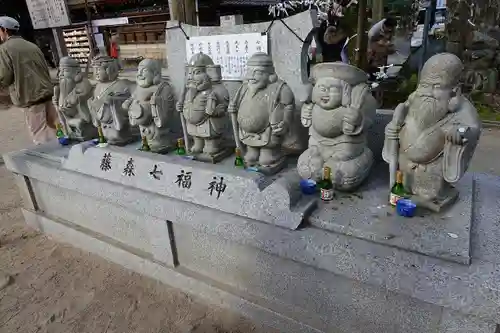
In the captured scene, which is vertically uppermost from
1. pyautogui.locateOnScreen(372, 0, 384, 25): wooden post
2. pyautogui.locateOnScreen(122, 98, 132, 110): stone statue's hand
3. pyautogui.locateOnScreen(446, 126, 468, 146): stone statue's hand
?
pyautogui.locateOnScreen(372, 0, 384, 25): wooden post

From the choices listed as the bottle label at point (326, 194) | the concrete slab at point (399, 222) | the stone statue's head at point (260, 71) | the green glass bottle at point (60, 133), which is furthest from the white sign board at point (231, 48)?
the green glass bottle at point (60, 133)

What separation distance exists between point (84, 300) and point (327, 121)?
93.1 inches

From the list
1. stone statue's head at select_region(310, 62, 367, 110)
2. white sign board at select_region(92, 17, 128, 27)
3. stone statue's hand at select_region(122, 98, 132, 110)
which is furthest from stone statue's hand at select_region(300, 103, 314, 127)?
white sign board at select_region(92, 17, 128, 27)

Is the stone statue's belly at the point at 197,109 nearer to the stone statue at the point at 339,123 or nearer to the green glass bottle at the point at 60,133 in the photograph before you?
the stone statue at the point at 339,123

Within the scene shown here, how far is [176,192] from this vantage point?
2.62 metres

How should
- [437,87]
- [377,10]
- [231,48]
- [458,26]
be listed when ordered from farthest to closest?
1. [377,10]
2. [458,26]
3. [231,48]
4. [437,87]

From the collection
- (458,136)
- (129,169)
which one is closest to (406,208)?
(458,136)

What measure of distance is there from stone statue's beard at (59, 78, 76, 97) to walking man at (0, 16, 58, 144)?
1282 mm

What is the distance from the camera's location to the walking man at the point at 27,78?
14.4 ft

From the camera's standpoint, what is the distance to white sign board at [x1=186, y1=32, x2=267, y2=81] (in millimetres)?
3111

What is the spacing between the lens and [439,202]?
2.10 m

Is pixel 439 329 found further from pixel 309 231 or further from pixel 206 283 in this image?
pixel 206 283

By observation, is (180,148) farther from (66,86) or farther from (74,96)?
(66,86)

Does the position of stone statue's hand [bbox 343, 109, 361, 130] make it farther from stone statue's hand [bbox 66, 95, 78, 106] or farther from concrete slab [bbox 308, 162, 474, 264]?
stone statue's hand [bbox 66, 95, 78, 106]
